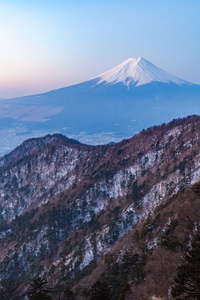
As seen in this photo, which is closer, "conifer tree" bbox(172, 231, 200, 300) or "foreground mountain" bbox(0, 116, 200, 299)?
"conifer tree" bbox(172, 231, 200, 300)

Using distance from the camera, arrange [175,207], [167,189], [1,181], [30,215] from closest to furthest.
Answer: [175,207] < [167,189] < [30,215] < [1,181]

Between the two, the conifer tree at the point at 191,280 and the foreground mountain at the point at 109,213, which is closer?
the conifer tree at the point at 191,280

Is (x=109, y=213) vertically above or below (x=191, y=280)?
below

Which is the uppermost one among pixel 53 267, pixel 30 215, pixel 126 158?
pixel 126 158

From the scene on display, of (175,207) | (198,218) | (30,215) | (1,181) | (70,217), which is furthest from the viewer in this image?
(1,181)

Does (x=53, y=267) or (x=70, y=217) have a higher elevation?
(x=70, y=217)

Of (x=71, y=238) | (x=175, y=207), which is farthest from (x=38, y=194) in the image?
(x=175, y=207)

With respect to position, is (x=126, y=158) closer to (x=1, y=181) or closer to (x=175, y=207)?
(x=175, y=207)

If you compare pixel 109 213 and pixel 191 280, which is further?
pixel 109 213
